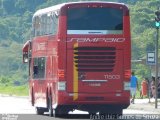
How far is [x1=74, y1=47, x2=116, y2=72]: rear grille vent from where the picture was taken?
31.7 m

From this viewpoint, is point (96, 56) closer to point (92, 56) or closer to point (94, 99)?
point (92, 56)

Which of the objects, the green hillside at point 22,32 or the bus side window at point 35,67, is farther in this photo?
the green hillside at point 22,32

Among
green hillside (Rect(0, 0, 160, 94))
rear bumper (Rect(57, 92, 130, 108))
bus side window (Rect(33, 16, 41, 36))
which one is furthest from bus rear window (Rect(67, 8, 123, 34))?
green hillside (Rect(0, 0, 160, 94))

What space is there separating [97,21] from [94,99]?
9.14 feet

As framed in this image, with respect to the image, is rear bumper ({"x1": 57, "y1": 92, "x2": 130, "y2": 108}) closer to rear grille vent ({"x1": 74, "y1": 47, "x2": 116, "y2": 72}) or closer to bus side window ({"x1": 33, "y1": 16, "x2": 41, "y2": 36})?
rear grille vent ({"x1": 74, "y1": 47, "x2": 116, "y2": 72})

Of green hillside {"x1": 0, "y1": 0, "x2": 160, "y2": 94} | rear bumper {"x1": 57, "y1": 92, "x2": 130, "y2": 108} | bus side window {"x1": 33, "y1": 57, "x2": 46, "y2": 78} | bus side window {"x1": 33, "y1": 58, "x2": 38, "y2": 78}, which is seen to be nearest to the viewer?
rear bumper {"x1": 57, "y1": 92, "x2": 130, "y2": 108}

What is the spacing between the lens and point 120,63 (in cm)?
3183

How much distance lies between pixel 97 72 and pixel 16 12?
165m

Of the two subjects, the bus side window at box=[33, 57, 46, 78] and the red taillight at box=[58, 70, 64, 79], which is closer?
the red taillight at box=[58, 70, 64, 79]

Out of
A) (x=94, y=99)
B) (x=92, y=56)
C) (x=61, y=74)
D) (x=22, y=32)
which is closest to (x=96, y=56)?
(x=92, y=56)

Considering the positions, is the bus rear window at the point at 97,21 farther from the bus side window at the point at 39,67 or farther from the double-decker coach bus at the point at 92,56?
the bus side window at the point at 39,67

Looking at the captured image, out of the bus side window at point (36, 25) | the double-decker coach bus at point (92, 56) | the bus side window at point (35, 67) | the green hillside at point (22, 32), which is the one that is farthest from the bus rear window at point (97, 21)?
the green hillside at point (22, 32)

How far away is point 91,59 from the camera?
104ft

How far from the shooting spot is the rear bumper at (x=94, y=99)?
104 ft
